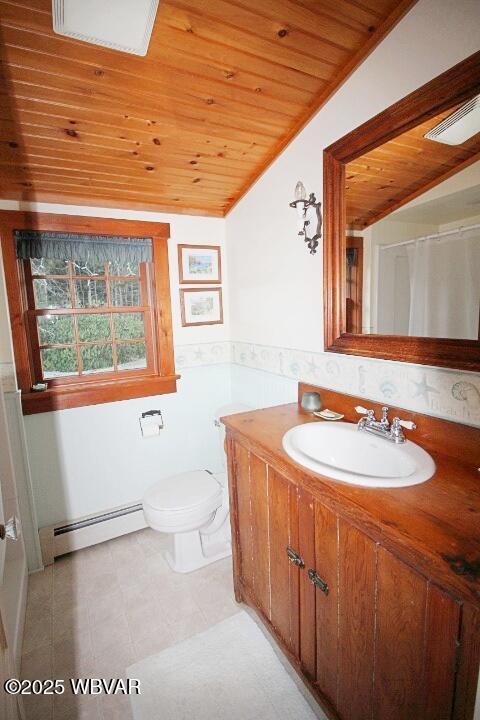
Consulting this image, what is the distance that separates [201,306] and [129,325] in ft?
1.69

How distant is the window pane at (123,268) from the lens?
2186 millimetres

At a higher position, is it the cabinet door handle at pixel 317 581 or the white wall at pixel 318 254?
the white wall at pixel 318 254

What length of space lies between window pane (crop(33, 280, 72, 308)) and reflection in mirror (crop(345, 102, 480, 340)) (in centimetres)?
166

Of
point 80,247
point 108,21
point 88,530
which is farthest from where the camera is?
point 88,530

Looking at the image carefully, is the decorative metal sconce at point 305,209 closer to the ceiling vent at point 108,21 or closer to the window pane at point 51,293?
the ceiling vent at point 108,21

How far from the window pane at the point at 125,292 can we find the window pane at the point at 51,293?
0.27 m

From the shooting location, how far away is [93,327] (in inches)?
85.9

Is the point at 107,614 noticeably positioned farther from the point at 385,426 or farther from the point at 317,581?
the point at 385,426

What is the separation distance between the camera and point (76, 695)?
1.30 meters

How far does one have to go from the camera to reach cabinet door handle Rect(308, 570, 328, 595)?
0.99 m

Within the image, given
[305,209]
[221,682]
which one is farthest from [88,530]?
[305,209]

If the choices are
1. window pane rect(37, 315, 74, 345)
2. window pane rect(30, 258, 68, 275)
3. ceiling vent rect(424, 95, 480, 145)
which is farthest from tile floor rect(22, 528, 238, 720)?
ceiling vent rect(424, 95, 480, 145)

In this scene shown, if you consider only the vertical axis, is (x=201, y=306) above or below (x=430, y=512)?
above

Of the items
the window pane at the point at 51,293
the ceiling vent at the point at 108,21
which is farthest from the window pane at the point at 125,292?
the ceiling vent at the point at 108,21
